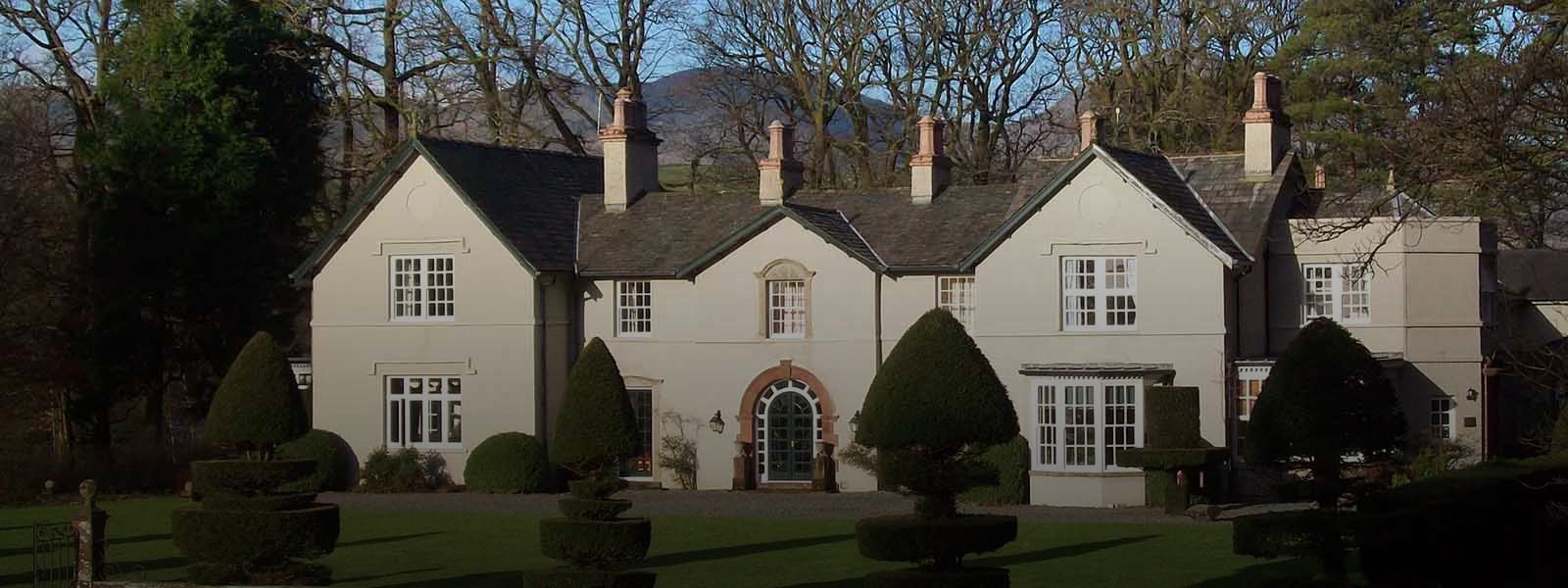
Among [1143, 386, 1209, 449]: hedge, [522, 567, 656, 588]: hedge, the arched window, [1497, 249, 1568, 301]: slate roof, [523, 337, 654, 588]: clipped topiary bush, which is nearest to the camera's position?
[522, 567, 656, 588]: hedge

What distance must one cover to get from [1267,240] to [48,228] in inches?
1027

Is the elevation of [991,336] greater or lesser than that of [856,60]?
lesser

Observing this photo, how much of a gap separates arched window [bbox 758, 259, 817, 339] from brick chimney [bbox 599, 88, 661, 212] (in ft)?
14.9

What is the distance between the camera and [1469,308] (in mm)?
35125

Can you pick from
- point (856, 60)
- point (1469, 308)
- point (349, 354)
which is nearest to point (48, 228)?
point (349, 354)

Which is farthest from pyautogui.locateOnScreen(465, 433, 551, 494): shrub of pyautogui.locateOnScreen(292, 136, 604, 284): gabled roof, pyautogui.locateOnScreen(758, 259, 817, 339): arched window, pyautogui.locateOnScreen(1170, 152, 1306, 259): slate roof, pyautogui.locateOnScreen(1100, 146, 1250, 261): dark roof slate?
pyautogui.locateOnScreen(1170, 152, 1306, 259): slate roof

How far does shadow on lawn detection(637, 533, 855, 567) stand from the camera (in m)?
25.5

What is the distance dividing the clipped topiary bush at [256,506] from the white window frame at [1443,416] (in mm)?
20827

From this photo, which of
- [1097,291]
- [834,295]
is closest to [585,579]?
[1097,291]

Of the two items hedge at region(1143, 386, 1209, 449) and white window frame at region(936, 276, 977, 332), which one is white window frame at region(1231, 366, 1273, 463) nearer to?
hedge at region(1143, 386, 1209, 449)

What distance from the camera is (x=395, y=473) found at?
3744cm

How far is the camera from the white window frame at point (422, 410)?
38.2 metres

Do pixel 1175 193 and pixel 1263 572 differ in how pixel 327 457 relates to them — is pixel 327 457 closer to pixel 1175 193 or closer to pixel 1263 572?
pixel 1175 193

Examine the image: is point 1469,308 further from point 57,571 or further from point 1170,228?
point 57,571
